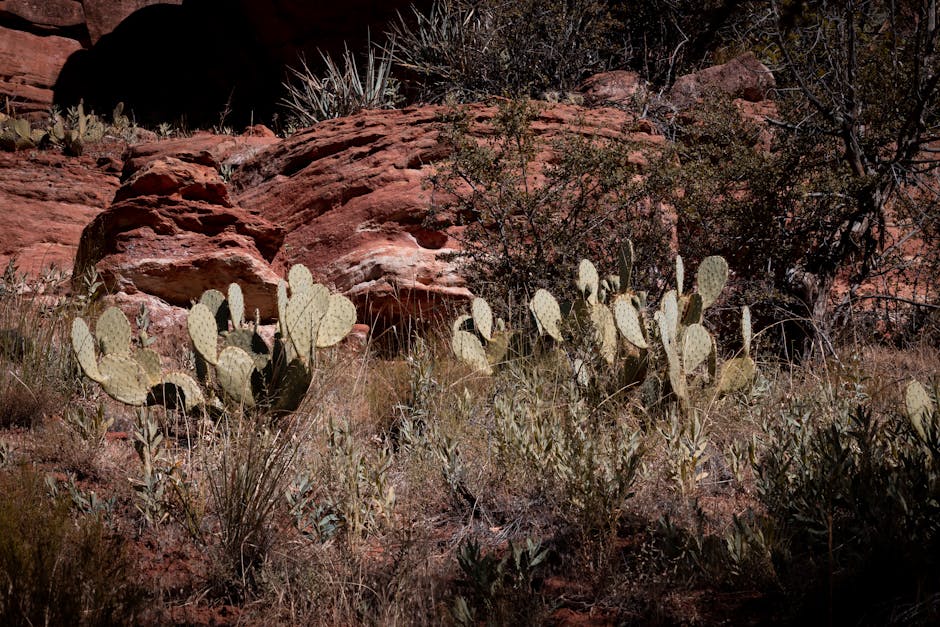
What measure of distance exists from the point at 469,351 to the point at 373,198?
2338mm

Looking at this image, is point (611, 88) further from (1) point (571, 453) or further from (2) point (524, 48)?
(1) point (571, 453)

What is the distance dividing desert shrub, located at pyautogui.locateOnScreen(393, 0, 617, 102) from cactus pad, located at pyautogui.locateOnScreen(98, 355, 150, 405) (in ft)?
19.9

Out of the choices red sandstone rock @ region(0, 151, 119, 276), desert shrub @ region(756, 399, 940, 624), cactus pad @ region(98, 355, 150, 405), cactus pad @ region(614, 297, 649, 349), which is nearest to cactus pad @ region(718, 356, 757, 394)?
cactus pad @ region(614, 297, 649, 349)

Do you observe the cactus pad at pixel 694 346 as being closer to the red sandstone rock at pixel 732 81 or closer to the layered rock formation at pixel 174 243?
the layered rock formation at pixel 174 243

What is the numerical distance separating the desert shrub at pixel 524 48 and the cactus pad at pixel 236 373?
19.4 ft

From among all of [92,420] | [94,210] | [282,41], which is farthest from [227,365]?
[282,41]

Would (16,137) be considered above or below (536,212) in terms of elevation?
above

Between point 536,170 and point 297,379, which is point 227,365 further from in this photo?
point 536,170

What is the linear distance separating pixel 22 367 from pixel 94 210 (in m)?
3.99

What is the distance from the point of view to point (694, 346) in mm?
4016

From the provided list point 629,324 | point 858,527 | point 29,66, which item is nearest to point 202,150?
point 629,324

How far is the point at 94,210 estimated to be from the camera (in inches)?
299

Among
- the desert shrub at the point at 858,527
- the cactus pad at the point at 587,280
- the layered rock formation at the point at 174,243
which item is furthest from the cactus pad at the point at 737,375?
the layered rock formation at the point at 174,243

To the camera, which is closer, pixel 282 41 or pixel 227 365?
pixel 227 365
